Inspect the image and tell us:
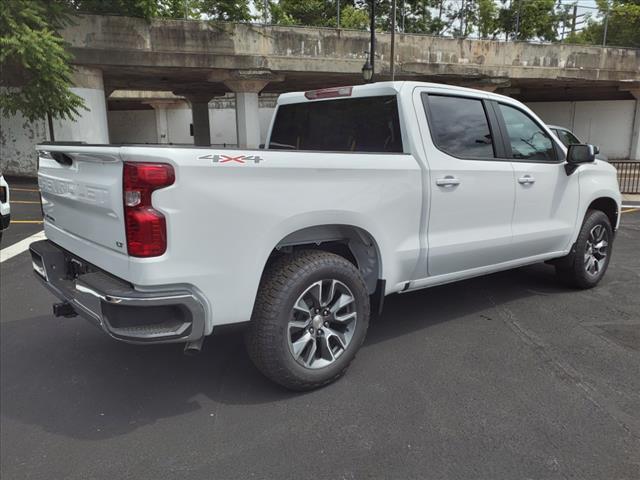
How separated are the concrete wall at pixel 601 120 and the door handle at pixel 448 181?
100 feet

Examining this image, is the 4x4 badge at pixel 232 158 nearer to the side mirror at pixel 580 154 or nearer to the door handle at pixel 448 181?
the door handle at pixel 448 181

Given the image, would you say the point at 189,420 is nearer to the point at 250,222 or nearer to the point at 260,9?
the point at 250,222

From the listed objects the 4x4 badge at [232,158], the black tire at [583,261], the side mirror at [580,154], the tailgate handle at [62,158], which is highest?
the 4x4 badge at [232,158]

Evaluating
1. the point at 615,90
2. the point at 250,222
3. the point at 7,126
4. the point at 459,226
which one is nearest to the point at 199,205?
the point at 250,222

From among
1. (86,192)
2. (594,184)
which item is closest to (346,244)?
(86,192)

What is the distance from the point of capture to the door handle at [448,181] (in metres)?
3.85

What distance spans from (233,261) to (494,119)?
2731 millimetres

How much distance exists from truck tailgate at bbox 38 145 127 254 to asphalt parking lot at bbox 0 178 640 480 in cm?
107

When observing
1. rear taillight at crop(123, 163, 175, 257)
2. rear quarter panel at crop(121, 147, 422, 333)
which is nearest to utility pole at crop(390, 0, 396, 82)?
rear quarter panel at crop(121, 147, 422, 333)

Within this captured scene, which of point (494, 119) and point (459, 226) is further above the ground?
point (494, 119)

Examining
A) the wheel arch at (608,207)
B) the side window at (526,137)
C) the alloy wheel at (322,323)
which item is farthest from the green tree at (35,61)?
the wheel arch at (608,207)

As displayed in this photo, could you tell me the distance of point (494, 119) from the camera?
175 inches

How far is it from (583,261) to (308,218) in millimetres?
3464

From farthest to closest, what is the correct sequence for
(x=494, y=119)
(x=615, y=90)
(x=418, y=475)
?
(x=615, y=90) → (x=494, y=119) → (x=418, y=475)
